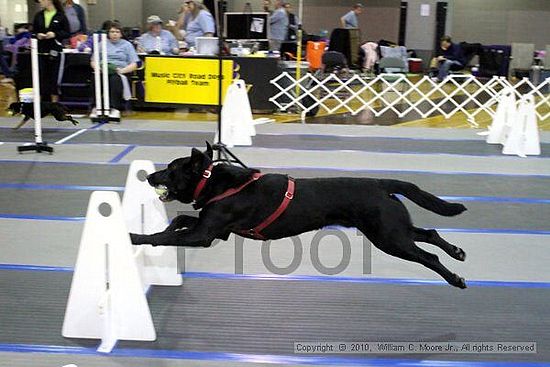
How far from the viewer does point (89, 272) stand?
3.07 meters

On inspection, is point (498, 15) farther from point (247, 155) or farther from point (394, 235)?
point (394, 235)

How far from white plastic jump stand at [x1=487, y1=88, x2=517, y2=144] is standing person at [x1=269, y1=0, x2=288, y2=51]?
247 inches

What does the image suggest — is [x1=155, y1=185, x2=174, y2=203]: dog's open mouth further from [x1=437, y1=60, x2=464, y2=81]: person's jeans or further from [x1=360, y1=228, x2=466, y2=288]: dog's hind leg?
[x1=437, y1=60, x2=464, y2=81]: person's jeans

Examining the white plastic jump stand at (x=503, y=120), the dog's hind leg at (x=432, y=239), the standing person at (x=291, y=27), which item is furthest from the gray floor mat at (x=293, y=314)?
the standing person at (x=291, y=27)

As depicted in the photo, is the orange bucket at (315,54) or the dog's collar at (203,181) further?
the orange bucket at (315,54)

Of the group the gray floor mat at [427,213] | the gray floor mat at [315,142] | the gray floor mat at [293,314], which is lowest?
the gray floor mat at [293,314]

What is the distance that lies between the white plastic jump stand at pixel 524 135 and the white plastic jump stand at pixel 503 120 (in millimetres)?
540

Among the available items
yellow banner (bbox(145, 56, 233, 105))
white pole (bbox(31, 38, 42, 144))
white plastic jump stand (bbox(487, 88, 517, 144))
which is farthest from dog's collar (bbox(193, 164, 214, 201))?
yellow banner (bbox(145, 56, 233, 105))

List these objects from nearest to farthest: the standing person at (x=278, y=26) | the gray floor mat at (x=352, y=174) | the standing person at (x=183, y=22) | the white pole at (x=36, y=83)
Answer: the gray floor mat at (x=352, y=174)
the white pole at (x=36, y=83)
the standing person at (x=183, y=22)
the standing person at (x=278, y=26)

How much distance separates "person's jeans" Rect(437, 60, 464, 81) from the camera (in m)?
17.1

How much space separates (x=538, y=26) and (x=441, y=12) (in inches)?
181

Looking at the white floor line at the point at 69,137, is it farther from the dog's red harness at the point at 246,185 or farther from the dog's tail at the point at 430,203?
the dog's tail at the point at 430,203

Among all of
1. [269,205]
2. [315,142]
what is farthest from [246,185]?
[315,142]

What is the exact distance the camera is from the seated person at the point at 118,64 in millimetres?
10133
